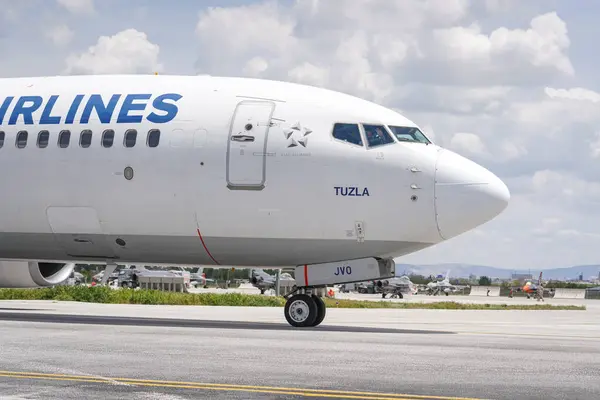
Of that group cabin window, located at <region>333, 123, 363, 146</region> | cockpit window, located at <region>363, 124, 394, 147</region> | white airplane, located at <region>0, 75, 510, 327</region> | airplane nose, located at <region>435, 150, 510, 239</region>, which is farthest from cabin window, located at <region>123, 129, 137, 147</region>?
airplane nose, located at <region>435, 150, 510, 239</region>

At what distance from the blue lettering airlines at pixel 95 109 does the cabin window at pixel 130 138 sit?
27 cm

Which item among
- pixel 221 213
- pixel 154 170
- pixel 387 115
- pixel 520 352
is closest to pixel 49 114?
pixel 154 170

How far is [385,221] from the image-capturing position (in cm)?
2392

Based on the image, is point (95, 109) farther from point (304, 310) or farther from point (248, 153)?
point (304, 310)

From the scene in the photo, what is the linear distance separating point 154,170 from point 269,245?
3496 mm

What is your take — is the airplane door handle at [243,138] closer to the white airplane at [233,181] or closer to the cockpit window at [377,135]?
the white airplane at [233,181]

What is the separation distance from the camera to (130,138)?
25297 millimetres

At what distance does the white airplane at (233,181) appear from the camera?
2398 cm

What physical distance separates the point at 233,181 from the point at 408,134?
4548mm

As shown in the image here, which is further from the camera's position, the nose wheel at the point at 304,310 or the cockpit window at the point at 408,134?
the nose wheel at the point at 304,310

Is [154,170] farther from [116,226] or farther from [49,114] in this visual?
[49,114]

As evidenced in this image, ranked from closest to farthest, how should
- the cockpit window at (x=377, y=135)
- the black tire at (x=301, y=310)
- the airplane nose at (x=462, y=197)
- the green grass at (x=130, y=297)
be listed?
the airplane nose at (x=462, y=197)
the cockpit window at (x=377, y=135)
the black tire at (x=301, y=310)
the green grass at (x=130, y=297)

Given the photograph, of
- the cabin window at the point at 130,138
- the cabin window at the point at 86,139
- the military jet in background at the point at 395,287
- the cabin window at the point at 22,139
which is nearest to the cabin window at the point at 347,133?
the cabin window at the point at 130,138

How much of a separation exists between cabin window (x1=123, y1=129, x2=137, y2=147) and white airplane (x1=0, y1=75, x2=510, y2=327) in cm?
3
